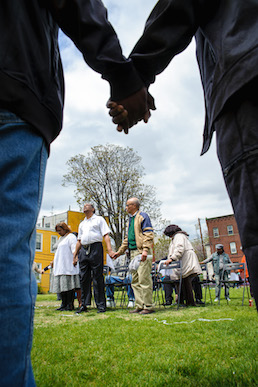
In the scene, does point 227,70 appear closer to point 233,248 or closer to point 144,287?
point 144,287

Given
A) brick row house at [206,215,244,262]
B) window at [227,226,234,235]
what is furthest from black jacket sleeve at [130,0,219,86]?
window at [227,226,234,235]

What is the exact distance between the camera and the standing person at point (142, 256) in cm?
600

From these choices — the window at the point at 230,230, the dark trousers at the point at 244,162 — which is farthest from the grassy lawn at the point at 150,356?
the window at the point at 230,230

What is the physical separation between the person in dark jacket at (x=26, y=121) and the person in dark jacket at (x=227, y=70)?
0.34m

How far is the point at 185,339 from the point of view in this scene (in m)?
3.12

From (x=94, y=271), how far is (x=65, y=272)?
1.53 metres

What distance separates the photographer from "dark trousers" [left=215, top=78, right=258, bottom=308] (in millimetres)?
1183

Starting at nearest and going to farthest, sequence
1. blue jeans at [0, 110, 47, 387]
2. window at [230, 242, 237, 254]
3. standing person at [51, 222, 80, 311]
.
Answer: blue jeans at [0, 110, 47, 387] < standing person at [51, 222, 80, 311] < window at [230, 242, 237, 254]

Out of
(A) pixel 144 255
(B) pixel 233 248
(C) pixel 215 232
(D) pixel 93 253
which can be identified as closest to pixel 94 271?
(D) pixel 93 253

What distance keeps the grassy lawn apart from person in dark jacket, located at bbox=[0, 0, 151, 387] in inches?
51.0

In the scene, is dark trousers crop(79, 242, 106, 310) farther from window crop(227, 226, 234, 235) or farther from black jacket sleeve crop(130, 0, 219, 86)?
window crop(227, 226, 234, 235)

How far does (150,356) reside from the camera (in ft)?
8.18

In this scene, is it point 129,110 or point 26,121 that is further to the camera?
point 129,110

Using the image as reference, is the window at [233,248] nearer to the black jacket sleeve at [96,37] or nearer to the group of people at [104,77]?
the group of people at [104,77]
